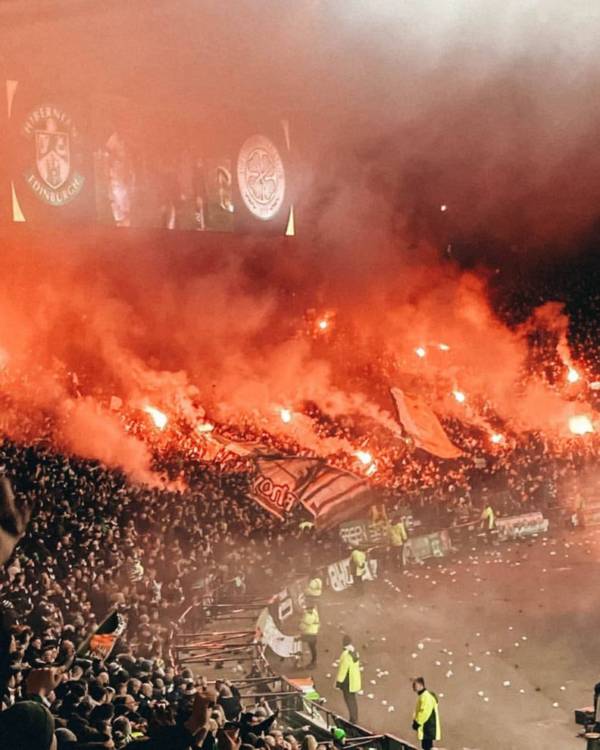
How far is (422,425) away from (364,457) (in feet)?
5.11

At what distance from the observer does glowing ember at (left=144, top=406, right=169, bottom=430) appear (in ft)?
45.0

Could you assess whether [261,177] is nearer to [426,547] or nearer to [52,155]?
[52,155]

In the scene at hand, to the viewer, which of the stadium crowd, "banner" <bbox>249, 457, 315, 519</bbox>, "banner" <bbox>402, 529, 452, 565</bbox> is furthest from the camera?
"banner" <bbox>402, 529, 452, 565</bbox>

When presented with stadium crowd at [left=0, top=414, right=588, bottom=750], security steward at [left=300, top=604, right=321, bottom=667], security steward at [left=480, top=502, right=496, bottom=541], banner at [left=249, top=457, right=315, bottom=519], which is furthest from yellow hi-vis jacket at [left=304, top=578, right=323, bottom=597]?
security steward at [left=480, top=502, right=496, bottom=541]

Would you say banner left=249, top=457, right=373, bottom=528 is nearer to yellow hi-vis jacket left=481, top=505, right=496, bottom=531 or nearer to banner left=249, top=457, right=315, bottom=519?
banner left=249, top=457, right=315, bottom=519

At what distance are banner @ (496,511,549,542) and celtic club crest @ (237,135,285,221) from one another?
18.5 feet

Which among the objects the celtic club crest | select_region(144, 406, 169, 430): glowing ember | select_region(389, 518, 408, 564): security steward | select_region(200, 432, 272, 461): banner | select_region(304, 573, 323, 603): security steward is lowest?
select_region(304, 573, 323, 603): security steward

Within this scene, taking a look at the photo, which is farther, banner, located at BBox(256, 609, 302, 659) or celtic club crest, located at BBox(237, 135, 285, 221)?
celtic club crest, located at BBox(237, 135, 285, 221)

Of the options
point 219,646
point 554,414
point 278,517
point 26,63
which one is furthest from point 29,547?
point 554,414

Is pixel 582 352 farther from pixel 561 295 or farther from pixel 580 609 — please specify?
pixel 580 609

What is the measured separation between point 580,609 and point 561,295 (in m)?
8.54

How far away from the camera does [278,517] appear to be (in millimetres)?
11242

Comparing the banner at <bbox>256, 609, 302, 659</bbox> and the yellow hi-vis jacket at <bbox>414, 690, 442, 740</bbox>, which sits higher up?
the banner at <bbox>256, 609, 302, 659</bbox>

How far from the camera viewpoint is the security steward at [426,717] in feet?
20.9
